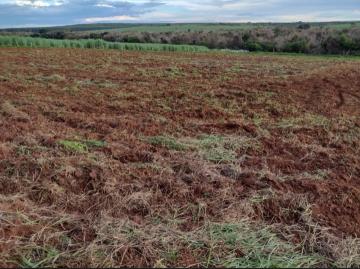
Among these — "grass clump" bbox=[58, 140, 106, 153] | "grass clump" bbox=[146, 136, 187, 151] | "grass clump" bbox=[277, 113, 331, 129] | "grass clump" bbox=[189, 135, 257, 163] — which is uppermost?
"grass clump" bbox=[58, 140, 106, 153]

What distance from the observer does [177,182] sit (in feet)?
15.4

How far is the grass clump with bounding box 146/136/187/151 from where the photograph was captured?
6085 mm

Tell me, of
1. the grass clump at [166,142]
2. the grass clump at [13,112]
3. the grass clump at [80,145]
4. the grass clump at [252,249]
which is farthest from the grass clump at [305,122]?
the grass clump at [13,112]

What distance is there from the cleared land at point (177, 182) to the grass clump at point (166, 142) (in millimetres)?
19

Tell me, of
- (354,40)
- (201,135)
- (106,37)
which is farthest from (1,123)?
(106,37)

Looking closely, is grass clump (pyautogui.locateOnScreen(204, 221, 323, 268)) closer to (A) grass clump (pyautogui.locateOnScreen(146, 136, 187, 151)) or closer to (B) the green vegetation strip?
(A) grass clump (pyautogui.locateOnScreen(146, 136, 187, 151))

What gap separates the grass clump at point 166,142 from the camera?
20.0 ft

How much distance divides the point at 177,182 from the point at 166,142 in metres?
1.67

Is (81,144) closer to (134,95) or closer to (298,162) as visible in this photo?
(298,162)

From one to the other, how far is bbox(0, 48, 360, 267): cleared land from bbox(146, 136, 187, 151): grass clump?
2 cm

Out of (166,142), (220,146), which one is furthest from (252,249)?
(166,142)

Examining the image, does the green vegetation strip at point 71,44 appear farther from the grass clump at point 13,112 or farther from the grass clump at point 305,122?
the grass clump at point 305,122

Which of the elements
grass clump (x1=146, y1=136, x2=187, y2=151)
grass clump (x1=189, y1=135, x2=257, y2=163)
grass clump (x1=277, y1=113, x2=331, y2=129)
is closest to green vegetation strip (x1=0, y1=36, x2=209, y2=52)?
grass clump (x1=277, y1=113, x2=331, y2=129)

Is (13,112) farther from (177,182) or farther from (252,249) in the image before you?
(252,249)
